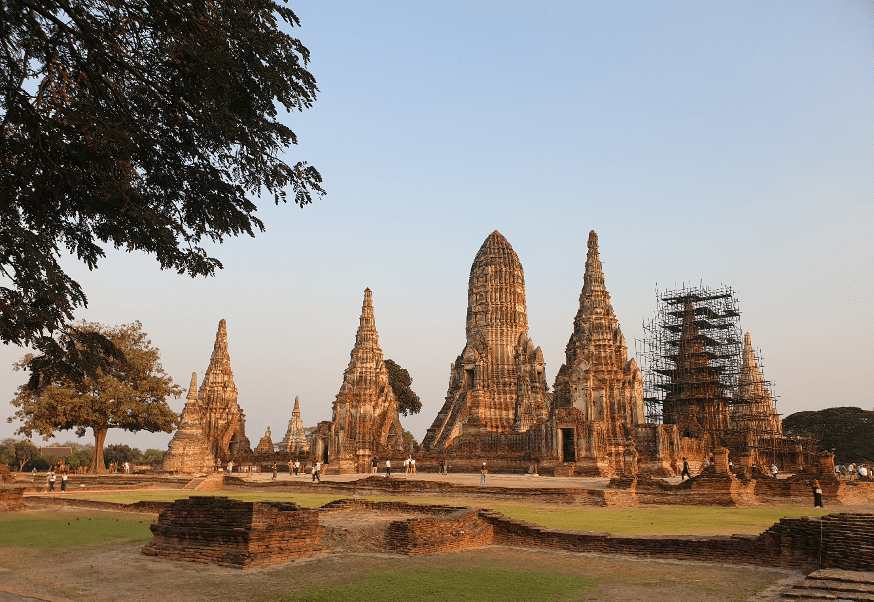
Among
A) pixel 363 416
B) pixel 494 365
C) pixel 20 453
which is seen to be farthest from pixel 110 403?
pixel 20 453

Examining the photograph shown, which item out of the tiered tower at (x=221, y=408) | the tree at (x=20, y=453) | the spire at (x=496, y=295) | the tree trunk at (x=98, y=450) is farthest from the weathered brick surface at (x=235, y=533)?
the tree at (x=20, y=453)

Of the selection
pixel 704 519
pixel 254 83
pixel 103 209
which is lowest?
pixel 704 519

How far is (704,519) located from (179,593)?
469 inches

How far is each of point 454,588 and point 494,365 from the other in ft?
124

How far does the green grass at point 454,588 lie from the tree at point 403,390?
5048cm

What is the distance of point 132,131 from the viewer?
26.4 ft

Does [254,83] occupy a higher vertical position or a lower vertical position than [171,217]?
higher

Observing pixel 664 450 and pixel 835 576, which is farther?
pixel 664 450

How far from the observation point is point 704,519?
15938mm

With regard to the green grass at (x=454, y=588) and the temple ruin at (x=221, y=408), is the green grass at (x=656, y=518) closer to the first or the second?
the green grass at (x=454, y=588)

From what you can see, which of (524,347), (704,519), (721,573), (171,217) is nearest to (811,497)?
(704,519)

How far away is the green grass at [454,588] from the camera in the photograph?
305 inches

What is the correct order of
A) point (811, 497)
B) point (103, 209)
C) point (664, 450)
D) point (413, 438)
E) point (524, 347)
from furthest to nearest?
point (413, 438) < point (524, 347) < point (664, 450) < point (811, 497) < point (103, 209)

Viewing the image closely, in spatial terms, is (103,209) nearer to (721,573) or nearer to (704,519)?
(721,573)
